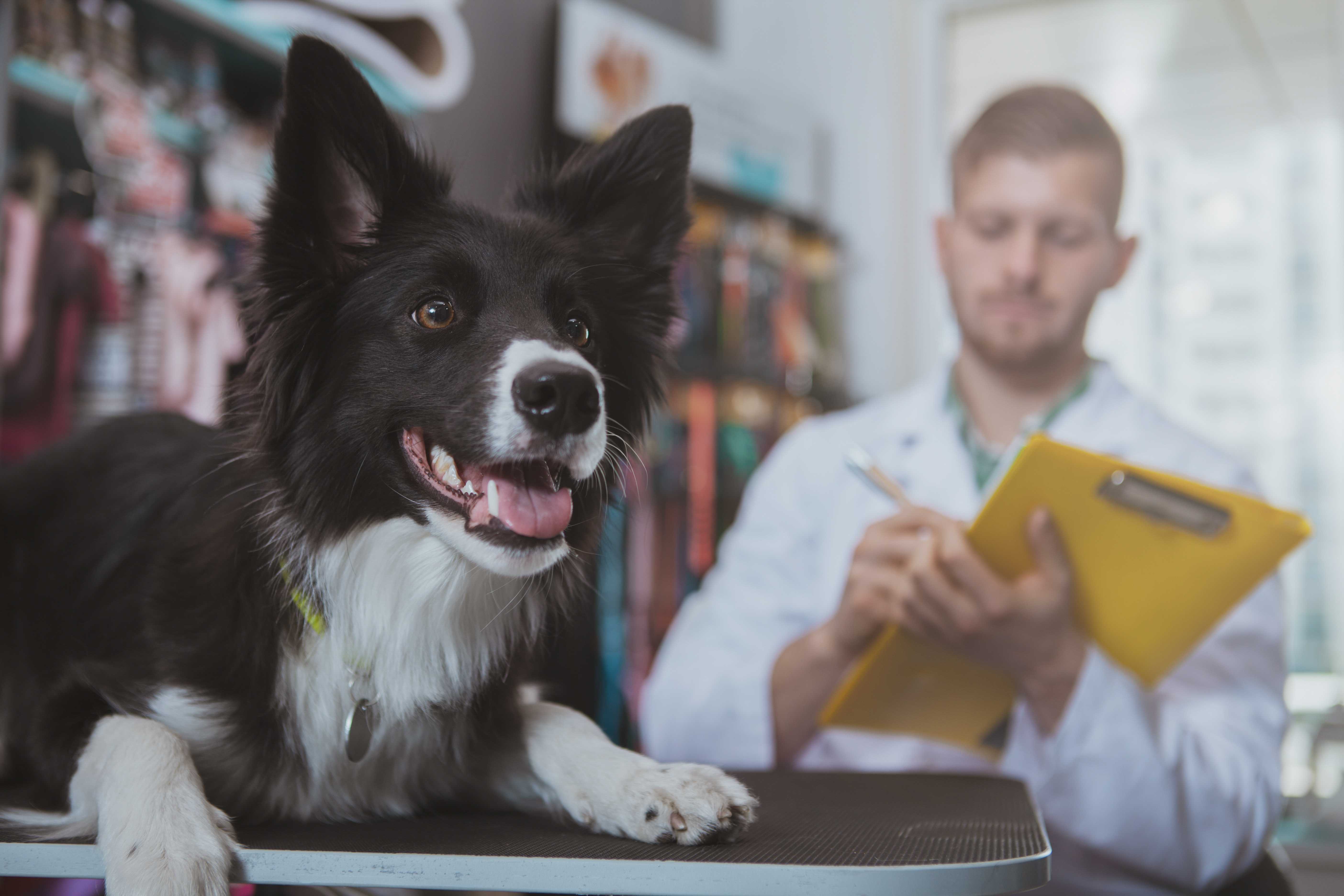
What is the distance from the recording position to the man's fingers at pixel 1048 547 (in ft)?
4.04

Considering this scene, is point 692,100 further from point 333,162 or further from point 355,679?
point 355,679

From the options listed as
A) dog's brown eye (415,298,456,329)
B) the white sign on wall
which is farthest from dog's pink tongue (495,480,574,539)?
the white sign on wall

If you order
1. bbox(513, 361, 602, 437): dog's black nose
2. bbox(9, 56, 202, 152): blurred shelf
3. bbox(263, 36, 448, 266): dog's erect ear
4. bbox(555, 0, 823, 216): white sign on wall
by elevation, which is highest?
bbox(555, 0, 823, 216): white sign on wall

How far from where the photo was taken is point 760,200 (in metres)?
3.89

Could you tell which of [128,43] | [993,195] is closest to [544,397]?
[993,195]

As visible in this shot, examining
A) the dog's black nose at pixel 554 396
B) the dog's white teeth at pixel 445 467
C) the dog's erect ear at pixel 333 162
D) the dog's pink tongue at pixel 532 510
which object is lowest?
the dog's pink tongue at pixel 532 510

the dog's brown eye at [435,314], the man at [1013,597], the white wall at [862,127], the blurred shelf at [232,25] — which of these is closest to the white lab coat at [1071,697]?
the man at [1013,597]

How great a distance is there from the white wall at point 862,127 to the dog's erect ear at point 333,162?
3670 millimetres

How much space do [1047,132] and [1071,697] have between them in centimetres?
92

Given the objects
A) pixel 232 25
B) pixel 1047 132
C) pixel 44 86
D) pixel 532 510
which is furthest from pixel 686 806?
pixel 232 25

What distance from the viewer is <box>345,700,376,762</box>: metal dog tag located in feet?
3.09

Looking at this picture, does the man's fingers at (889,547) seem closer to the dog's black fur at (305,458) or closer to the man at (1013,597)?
the man at (1013,597)

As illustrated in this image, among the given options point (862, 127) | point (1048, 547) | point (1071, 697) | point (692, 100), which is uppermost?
point (862, 127)

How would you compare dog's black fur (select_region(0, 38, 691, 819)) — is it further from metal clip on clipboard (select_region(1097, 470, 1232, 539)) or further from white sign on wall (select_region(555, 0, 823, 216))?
white sign on wall (select_region(555, 0, 823, 216))
